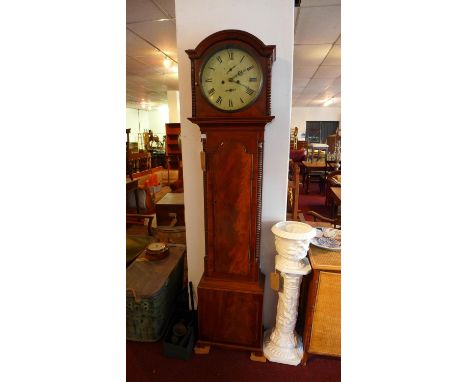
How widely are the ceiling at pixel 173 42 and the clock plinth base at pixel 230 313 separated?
7.04 feet

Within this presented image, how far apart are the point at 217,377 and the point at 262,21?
2.11 meters

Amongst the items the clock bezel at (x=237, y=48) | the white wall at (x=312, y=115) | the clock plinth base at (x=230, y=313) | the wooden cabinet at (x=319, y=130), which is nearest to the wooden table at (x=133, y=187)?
the clock plinth base at (x=230, y=313)

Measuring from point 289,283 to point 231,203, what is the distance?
0.62m

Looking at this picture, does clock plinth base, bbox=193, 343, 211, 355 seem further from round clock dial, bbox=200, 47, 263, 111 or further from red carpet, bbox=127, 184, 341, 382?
round clock dial, bbox=200, 47, 263, 111

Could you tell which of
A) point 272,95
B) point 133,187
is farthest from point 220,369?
point 133,187

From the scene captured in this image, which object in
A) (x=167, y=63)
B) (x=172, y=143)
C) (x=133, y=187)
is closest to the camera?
(x=133, y=187)

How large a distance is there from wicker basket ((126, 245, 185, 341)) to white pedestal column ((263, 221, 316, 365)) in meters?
0.76

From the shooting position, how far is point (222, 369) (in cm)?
161

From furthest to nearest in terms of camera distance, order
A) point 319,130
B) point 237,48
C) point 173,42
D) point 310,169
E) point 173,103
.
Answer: point 319,130
point 173,103
point 310,169
point 173,42
point 237,48

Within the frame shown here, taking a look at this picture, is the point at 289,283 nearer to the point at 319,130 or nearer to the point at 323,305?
the point at 323,305

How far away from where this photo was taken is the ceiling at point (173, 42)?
2170mm

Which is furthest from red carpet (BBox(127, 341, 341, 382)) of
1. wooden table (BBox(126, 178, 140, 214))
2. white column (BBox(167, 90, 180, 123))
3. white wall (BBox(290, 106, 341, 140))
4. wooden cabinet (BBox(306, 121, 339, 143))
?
wooden cabinet (BBox(306, 121, 339, 143))
